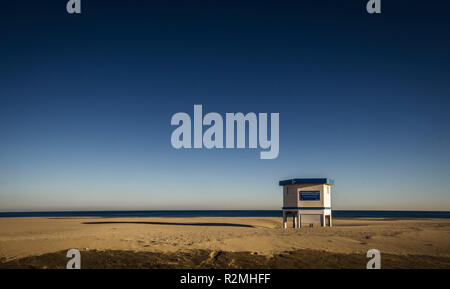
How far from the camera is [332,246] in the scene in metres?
15.5

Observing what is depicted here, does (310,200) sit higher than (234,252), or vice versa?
(310,200)

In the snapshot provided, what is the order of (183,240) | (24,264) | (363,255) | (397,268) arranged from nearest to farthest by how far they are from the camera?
(397,268) → (24,264) → (363,255) → (183,240)

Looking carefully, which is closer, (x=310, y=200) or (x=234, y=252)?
(x=234, y=252)

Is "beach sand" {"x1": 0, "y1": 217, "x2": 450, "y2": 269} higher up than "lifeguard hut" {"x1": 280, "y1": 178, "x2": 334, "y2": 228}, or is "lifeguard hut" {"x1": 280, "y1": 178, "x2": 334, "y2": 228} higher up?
"lifeguard hut" {"x1": 280, "y1": 178, "x2": 334, "y2": 228}

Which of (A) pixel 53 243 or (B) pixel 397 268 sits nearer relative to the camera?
(B) pixel 397 268

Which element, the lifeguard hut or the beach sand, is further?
the lifeguard hut

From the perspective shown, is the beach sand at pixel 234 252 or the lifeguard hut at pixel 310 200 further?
the lifeguard hut at pixel 310 200

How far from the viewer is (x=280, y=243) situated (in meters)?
16.4

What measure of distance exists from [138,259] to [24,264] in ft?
14.0

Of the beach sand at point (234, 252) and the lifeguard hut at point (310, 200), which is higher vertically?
the lifeguard hut at point (310, 200)
